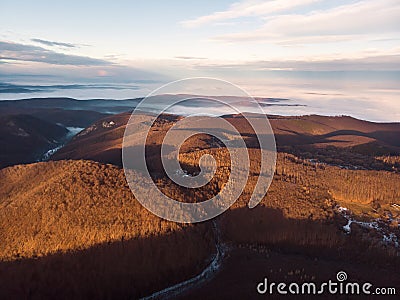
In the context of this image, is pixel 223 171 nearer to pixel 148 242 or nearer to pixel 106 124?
pixel 148 242

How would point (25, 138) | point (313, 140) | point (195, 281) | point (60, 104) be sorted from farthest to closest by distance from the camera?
point (60, 104) < point (25, 138) < point (313, 140) < point (195, 281)

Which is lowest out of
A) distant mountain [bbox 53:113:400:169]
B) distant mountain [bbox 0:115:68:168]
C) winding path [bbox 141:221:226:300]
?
distant mountain [bbox 0:115:68:168]

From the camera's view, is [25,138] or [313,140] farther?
[25,138]

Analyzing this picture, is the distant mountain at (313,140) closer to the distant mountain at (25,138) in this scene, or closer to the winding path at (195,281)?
the distant mountain at (25,138)

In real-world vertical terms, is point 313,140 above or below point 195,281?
above

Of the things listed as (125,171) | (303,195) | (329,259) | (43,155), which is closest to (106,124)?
(43,155)

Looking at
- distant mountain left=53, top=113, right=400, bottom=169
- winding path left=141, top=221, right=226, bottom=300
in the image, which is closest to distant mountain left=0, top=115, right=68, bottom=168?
distant mountain left=53, top=113, right=400, bottom=169

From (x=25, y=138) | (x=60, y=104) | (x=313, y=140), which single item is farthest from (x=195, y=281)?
(x=60, y=104)

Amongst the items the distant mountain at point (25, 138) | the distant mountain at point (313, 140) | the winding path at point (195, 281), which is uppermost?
the distant mountain at point (313, 140)

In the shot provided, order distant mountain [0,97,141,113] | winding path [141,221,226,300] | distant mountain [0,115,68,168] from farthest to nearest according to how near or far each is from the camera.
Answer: distant mountain [0,97,141,113]
distant mountain [0,115,68,168]
winding path [141,221,226,300]

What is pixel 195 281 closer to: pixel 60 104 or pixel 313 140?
pixel 313 140

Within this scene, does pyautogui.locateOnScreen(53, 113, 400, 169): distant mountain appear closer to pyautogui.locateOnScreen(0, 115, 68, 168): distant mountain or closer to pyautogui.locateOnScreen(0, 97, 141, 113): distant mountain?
pyautogui.locateOnScreen(0, 115, 68, 168): distant mountain

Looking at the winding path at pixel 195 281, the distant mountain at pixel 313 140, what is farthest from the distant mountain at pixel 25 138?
the winding path at pixel 195 281
